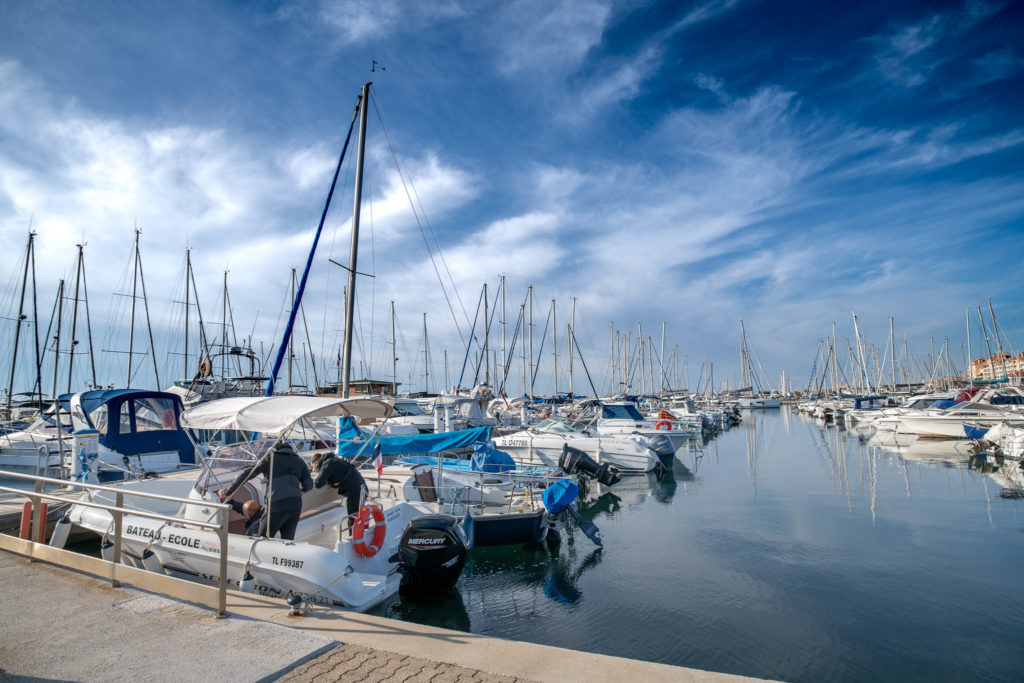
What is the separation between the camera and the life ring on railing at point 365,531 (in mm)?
7875

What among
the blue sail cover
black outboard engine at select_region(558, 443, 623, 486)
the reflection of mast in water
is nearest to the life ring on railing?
the blue sail cover

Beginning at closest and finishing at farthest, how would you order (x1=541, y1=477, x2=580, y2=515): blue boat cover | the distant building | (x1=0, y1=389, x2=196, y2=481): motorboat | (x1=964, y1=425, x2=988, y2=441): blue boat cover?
(x1=541, y1=477, x2=580, y2=515): blue boat cover, (x1=0, y1=389, x2=196, y2=481): motorboat, (x1=964, y1=425, x2=988, y2=441): blue boat cover, the distant building

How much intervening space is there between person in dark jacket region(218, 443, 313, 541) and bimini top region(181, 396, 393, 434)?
1.33 ft

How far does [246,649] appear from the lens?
Answer: 4578 mm

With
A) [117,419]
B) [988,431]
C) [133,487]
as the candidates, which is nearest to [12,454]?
[117,419]

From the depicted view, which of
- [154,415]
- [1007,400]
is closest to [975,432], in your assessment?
[1007,400]

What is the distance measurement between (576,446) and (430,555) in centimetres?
1541

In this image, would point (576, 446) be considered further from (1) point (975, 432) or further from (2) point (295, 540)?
(1) point (975, 432)

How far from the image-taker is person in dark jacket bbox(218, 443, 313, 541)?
24.2ft

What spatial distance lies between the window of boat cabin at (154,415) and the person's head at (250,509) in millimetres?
10888

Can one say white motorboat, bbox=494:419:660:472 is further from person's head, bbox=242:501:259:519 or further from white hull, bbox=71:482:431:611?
person's head, bbox=242:501:259:519

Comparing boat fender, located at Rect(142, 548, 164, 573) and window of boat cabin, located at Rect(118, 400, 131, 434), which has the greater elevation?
window of boat cabin, located at Rect(118, 400, 131, 434)

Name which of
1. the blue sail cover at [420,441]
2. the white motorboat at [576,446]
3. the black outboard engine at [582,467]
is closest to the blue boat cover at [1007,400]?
the white motorboat at [576,446]

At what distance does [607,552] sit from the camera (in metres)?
12.7
